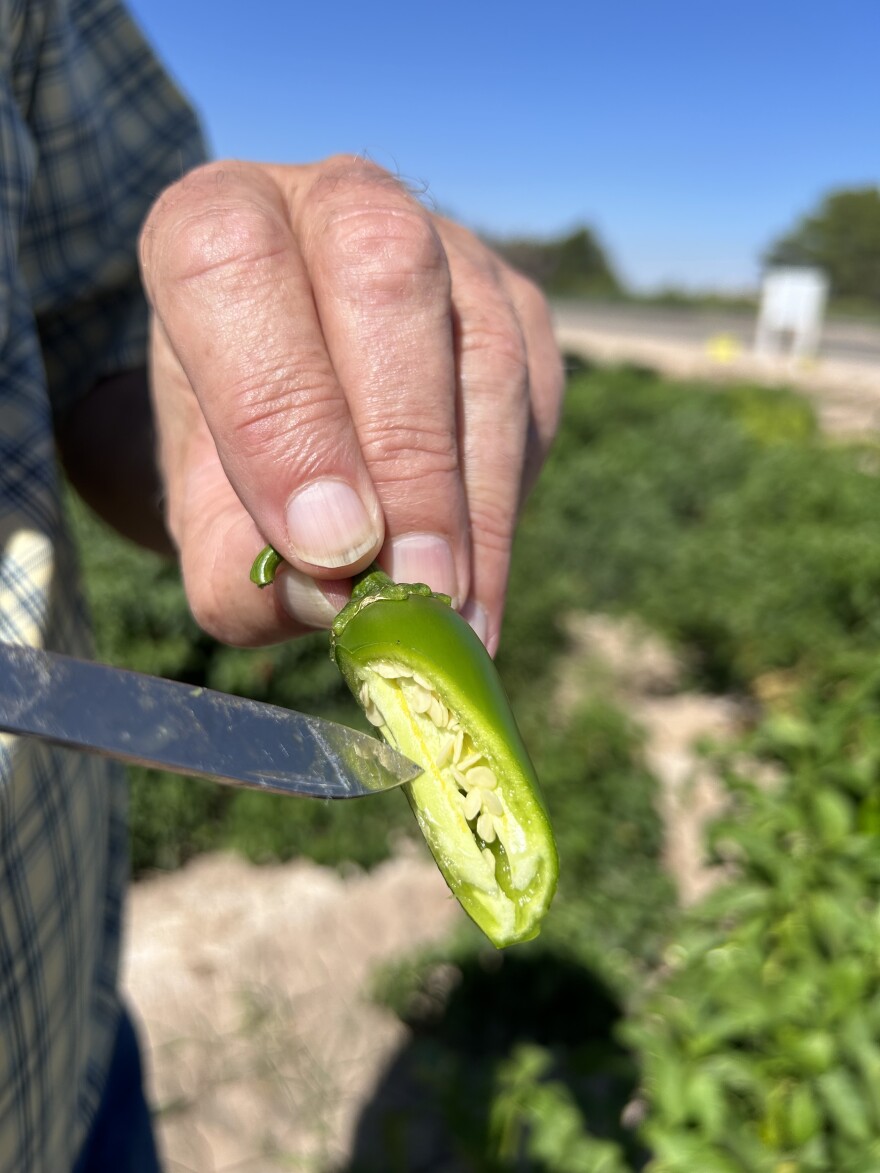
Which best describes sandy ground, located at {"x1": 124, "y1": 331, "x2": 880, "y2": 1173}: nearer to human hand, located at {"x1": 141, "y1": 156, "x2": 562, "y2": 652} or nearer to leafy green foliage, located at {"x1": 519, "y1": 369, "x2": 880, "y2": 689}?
leafy green foliage, located at {"x1": 519, "y1": 369, "x2": 880, "y2": 689}

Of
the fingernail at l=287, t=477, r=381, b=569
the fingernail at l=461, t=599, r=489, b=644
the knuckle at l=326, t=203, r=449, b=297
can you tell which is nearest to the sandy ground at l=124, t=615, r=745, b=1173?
the fingernail at l=461, t=599, r=489, b=644

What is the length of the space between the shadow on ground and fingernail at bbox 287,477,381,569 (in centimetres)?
187

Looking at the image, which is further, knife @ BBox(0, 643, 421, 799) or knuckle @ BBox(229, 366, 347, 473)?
knuckle @ BBox(229, 366, 347, 473)

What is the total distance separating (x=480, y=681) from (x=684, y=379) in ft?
49.3

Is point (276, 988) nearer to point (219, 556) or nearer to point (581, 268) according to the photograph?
point (219, 556)

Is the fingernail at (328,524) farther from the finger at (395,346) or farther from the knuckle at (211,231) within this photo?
the knuckle at (211,231)

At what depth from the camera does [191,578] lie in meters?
1.16

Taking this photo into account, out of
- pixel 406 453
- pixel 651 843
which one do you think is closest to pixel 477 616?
pixel 406 453

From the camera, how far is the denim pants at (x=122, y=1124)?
1.64 m

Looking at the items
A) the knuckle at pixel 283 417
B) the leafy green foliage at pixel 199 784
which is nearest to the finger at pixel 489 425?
the knuckle at pixel 283 417

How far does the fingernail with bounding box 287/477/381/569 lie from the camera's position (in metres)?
0.99

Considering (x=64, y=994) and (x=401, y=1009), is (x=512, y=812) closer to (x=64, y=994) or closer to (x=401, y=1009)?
(x=64, y=994)

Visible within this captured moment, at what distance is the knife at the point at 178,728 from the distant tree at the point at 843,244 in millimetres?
42004

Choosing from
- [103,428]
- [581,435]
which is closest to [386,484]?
[103,428]
